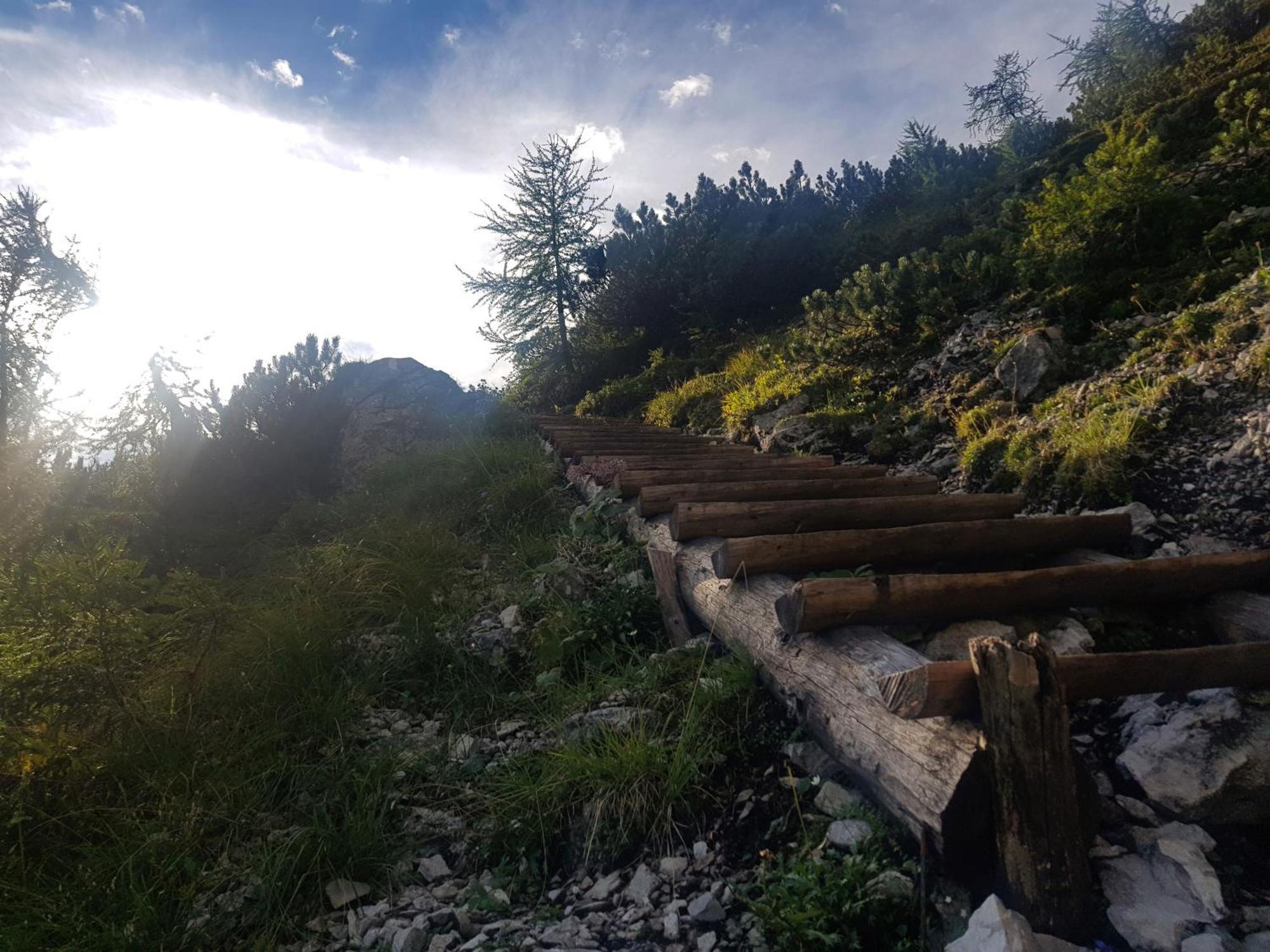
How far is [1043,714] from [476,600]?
11.8 feet

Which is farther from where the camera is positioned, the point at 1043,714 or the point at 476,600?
the point at 476,600

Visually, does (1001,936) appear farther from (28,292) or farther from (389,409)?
(28,292)

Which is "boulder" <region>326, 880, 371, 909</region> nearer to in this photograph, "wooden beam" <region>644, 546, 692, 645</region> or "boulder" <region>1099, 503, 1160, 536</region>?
"wooden beam" <region>644, 546, 692, 645</region>

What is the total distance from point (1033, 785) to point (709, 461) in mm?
4360

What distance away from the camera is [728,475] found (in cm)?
504

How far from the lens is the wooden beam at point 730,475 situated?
477 cm

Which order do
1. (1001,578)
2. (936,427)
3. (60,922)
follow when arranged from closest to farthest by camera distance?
(60,922) → (1001,578) → (936,427)

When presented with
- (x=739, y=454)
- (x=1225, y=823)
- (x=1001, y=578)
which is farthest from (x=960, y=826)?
(x=739, y=454)

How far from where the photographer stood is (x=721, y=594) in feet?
10.3

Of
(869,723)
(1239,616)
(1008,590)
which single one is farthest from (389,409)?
(1239,616)

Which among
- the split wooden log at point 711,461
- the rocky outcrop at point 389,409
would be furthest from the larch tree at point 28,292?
the split wooden log at point 711,461

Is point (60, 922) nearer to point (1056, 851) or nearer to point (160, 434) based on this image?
point (1056, 851)

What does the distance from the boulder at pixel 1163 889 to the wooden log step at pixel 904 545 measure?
1394mm

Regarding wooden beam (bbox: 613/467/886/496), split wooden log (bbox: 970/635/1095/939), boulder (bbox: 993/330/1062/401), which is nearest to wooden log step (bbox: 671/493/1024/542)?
wooden beam (bbox: 613/467/886/496)
